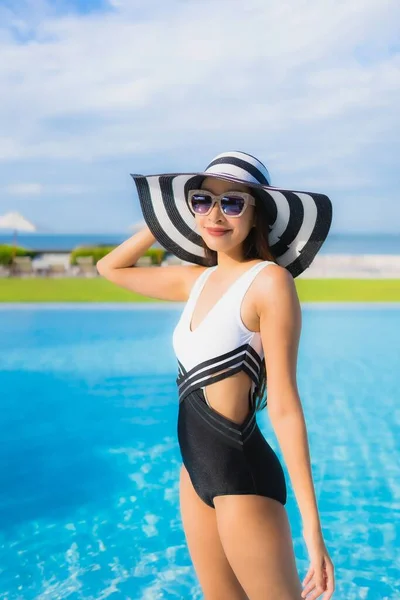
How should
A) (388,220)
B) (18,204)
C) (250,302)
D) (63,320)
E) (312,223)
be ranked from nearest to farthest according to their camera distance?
(250,302)
(312,223)
(63,320)
(18,204)
(388,220)

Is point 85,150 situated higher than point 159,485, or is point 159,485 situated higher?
point 85,150

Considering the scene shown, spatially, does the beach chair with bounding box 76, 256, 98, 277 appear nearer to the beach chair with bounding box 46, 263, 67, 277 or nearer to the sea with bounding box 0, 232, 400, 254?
the beach chair with bounding box 46, 263, 67, 277

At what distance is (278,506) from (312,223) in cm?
82

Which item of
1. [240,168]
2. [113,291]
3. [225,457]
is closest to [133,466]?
[225,457]

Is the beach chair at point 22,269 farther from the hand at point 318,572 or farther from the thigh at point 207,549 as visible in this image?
the hand at point 318,572

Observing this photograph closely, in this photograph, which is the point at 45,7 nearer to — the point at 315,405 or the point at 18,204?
the point at 18,204

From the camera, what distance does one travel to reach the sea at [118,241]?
67.0 meters

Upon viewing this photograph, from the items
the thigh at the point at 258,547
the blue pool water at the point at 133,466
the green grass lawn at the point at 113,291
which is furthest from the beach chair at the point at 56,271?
the thigh at the point at 258,547

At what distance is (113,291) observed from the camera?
1684 cm

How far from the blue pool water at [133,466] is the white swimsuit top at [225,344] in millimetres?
2231

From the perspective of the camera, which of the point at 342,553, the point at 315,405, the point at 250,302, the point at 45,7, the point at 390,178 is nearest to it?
the point at 250,302

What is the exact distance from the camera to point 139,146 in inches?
2857

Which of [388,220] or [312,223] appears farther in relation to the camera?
[388,220]

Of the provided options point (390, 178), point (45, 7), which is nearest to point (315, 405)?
point (45, 7)
